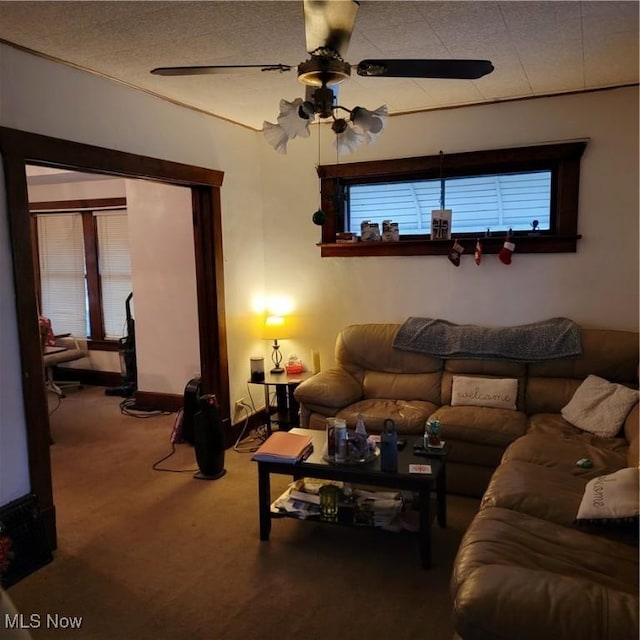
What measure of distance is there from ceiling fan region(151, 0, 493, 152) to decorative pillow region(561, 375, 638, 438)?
2.12 m

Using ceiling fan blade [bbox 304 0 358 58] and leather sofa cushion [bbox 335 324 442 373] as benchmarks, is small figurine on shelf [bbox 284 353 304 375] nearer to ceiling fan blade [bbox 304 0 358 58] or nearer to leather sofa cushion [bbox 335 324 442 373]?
leather sofa cushion [bbox 335 324 442 373]

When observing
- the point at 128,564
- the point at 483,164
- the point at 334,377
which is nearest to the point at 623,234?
the point at 483,164

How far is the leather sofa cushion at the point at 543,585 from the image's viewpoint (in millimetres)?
1546

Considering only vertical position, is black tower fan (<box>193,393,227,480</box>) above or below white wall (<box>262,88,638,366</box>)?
below

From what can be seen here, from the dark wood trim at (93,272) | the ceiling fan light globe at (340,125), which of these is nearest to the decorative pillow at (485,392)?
the ceiling fan light globe at (340,125)

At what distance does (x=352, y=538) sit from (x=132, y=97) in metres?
2.86

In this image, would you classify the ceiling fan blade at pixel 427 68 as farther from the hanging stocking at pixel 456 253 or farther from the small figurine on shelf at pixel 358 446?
the hanging stocking at pixel 456 253

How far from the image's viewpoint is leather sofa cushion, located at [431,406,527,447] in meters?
3.32

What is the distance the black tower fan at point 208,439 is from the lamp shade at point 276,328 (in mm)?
1064

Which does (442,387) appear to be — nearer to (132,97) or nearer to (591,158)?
(591,158)

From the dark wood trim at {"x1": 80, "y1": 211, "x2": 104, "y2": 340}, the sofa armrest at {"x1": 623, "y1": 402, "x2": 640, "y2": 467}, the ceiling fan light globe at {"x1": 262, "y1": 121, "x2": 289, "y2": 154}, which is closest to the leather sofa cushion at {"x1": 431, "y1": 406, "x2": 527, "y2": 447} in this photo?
the sofa armrest at {"x1": 623, "y1": 402, "x2": 640, "y2": 467}

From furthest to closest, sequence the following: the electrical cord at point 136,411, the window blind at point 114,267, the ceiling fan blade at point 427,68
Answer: the window blind at point 114,267 → the electrical cord at point 136,411 → the ceiling fan blade at point 427,68

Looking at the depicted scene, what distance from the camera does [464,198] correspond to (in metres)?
4.30

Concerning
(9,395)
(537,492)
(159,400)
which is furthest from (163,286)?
(537,492)
